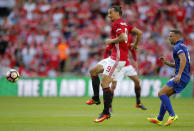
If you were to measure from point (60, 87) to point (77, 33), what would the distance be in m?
3.31

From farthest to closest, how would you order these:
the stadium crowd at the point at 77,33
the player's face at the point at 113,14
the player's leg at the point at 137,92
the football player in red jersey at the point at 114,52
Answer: the stadium crowd at the point at 77,33 → the player's leg at the point at 137,92 → the player's face at the point at 113,14 → the football player in red jersey at the point at 114,52

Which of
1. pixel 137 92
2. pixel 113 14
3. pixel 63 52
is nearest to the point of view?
pixel 113 14

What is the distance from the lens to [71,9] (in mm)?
22547

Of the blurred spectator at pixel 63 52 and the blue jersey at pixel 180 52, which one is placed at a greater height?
the blurred spectator at pixel 63 52

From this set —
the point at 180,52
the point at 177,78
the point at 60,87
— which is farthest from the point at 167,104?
the point at 60,87

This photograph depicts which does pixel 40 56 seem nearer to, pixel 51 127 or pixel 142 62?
pixel 142 62

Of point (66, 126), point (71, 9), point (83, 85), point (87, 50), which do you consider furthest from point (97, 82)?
point (71, 9)

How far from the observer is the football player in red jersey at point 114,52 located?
30.8 ft

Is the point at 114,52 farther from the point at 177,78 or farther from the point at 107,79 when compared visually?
the point at 177,78

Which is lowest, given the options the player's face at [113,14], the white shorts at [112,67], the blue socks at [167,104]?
the blue socks at [167,104]

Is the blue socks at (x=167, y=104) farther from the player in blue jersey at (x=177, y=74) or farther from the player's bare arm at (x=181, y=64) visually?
the player's bare arm at (x=181, y=64)

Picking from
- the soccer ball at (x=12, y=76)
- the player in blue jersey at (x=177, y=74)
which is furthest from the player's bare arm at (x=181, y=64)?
the soccer ball at (x=12, y=76)

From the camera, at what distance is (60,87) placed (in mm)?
19688

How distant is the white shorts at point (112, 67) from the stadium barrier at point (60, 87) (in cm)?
963
